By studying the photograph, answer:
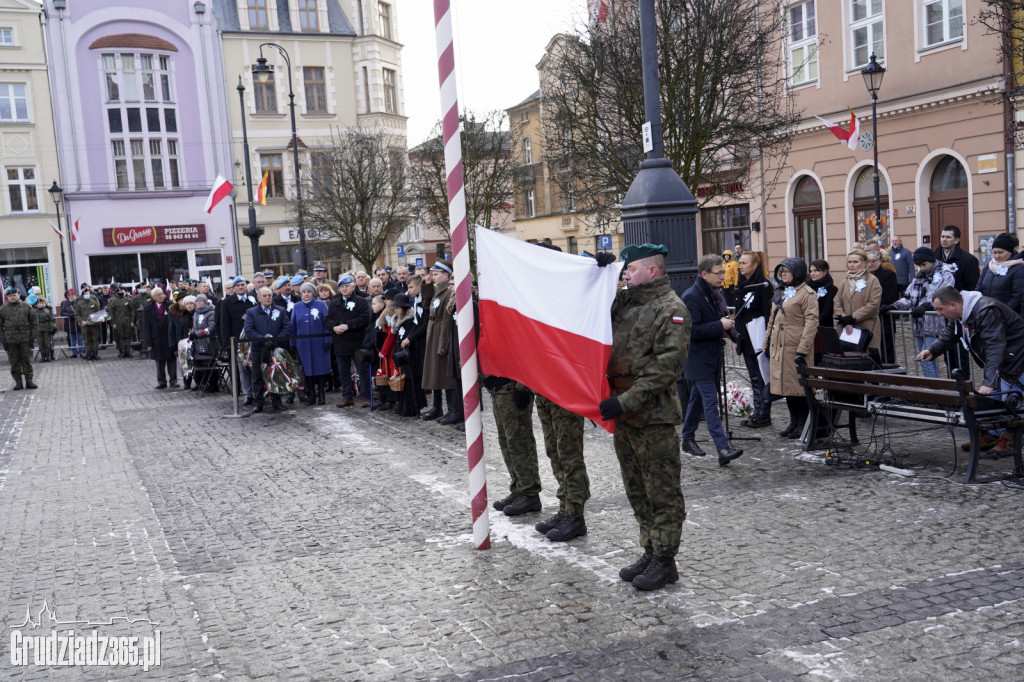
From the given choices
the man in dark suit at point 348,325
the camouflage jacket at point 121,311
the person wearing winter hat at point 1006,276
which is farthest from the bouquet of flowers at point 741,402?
the camouflage jacket at point 121,311

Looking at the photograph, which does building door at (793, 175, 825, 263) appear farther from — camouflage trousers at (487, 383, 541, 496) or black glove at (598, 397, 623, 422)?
black glove at (598, 397, 623, 422)

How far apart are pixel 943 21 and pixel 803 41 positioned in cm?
521

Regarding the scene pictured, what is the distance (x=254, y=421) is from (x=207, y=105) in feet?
119

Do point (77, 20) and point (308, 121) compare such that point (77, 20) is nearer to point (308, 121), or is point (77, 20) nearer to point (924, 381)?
point (308, 121)

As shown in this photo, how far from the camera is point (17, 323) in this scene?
63.9 ft

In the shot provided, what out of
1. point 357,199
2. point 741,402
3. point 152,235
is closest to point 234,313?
point 741,402

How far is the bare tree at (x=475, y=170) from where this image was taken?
33.0 meters

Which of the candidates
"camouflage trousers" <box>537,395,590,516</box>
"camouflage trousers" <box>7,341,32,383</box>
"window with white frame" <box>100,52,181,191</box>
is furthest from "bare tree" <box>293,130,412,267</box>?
"camouflage trousers" <box>537,395,590,516</box>

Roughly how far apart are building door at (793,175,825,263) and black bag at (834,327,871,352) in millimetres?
17506

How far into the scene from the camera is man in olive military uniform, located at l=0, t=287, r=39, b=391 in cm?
1941

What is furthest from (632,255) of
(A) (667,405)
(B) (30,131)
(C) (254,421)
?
(B) (30,131)

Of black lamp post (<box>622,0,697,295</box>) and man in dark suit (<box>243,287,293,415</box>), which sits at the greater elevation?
black lamp post (<box>622,0,697,295</box>)

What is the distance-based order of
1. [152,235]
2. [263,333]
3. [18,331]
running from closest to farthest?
[263,333]
[18,331]
[152,235]

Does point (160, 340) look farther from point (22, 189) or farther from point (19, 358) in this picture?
point (22, 189)
